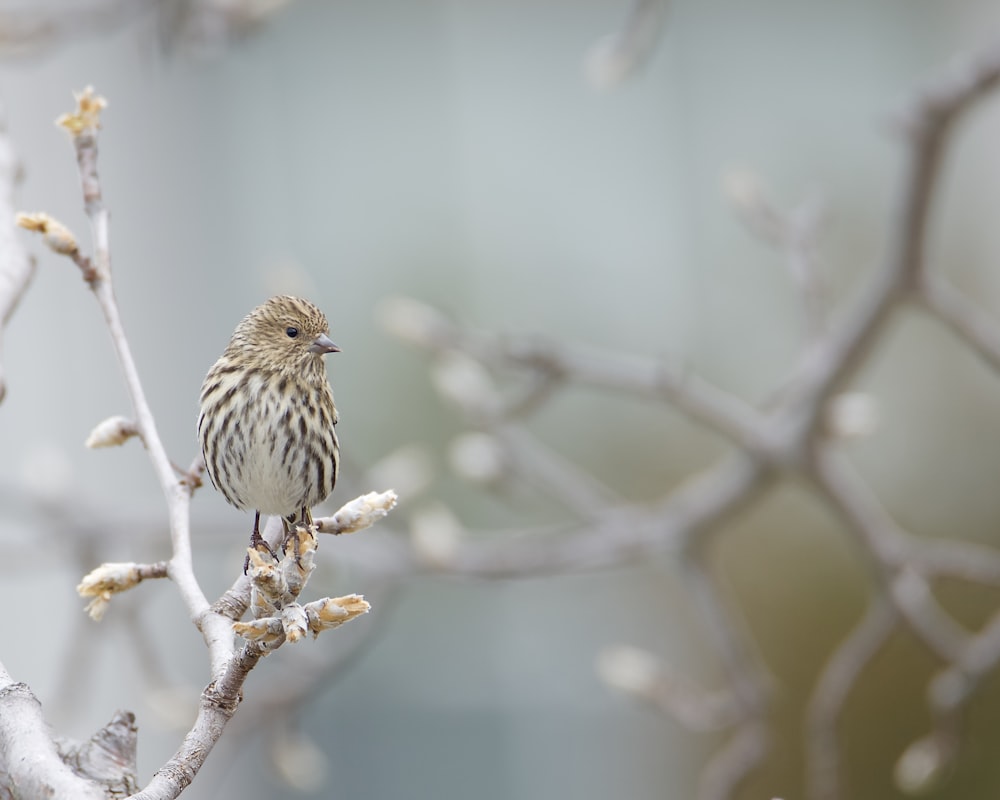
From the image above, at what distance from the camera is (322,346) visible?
134cm

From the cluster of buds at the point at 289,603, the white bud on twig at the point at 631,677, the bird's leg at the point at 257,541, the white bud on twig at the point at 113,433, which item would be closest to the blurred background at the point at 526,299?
the white bud on twig at the point at 631,677

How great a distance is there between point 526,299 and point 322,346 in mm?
6594

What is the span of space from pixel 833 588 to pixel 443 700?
8.10ft

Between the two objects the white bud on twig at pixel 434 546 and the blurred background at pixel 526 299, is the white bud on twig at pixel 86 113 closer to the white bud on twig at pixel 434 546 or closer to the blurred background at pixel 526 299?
the white bud on twig at pixel 434 546

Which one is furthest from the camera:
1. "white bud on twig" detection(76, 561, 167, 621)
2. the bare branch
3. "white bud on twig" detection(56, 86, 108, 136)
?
the bare branch

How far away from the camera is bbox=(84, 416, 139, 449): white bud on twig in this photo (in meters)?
1.45

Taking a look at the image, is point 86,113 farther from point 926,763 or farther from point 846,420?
point 926,763

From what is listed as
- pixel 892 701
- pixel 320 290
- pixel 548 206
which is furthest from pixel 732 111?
pixel 892 701

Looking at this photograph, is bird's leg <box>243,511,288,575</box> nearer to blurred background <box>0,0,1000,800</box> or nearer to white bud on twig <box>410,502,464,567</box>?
white bud on twig <box>410,502,464,567</box>

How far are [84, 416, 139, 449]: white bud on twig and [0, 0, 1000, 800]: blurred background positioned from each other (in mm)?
3797

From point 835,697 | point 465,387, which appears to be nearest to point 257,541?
point 465,387

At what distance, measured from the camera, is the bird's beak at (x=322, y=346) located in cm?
134

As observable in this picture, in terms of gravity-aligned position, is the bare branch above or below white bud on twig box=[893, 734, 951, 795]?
above

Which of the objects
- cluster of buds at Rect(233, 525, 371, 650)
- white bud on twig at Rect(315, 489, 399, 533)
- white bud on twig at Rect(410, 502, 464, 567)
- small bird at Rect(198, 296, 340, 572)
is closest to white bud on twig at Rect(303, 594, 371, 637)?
cluster of buds at Rect(233, 525, 371, 650)
